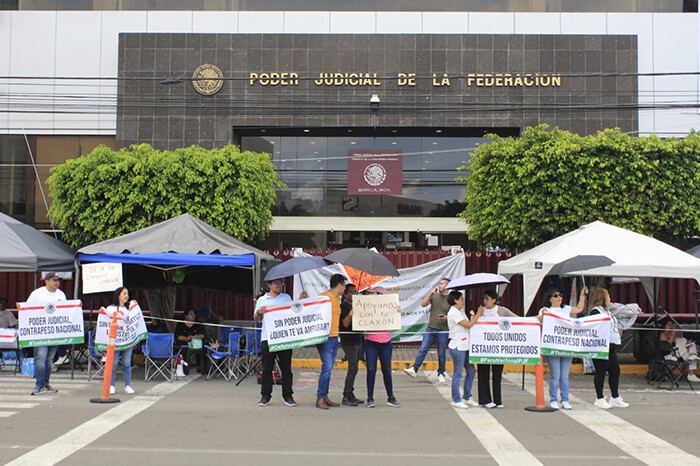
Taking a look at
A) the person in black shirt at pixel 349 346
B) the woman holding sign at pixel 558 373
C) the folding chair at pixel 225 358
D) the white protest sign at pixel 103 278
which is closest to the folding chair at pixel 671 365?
the woman holding sign at pixel 558 373

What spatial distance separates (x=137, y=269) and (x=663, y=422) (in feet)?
37.2

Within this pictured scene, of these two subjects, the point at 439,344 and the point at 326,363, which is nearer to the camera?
the point at 326,363

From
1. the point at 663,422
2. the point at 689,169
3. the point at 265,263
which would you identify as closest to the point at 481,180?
the point at 689,169

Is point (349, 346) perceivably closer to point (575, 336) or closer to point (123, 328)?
point (575, 336)

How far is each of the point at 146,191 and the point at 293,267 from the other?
926 centimetres

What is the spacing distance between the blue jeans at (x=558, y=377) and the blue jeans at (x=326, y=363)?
125 inches

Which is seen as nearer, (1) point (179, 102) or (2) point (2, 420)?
(2) point (2, 420)

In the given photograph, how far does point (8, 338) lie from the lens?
44.7ft

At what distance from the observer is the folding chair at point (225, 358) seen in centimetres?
1269

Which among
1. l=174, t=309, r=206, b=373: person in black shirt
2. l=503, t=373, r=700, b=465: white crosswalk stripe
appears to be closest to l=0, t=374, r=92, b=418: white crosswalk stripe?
l=174, t=309, r=206, b=373: person in black shirt

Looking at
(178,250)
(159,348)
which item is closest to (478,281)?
(178,250)

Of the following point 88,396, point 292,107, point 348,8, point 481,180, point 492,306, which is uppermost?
point 348,8

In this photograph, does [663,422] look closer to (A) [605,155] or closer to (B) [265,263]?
(B) [265,263]

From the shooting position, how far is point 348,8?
24.8m
